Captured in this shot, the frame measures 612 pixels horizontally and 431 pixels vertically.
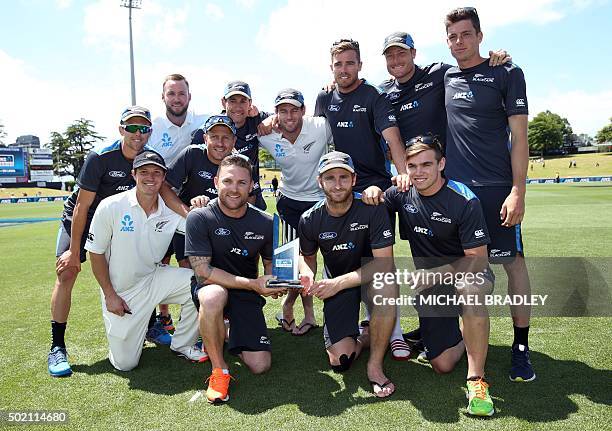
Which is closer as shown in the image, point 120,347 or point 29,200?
point 120,347

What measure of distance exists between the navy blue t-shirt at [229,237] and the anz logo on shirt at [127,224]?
604mm

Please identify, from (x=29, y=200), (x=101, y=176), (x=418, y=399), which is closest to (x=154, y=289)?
(x=101, y=176)

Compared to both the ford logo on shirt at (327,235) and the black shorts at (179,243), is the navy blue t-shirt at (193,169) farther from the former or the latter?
the ford logo on shirt at (327,235)

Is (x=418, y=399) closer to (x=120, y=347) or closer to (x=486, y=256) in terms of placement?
(x=486, y=256)

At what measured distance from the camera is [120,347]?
14.6 feet

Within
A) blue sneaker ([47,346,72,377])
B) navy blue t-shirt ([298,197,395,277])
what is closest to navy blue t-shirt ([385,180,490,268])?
navy blue t-shirt ([298,197,395,277])

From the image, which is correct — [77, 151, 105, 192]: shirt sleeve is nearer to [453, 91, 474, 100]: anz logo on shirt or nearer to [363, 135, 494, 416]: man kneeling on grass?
[363, 135, 494, 416]: man kneeling on grass

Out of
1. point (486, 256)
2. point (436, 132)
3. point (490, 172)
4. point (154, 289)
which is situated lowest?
point (154, 289)

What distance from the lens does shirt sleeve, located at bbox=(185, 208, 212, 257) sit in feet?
14.1

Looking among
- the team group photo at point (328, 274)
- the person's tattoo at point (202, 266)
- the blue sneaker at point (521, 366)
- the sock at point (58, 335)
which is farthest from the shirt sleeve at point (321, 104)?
the sock at point (58, 335)

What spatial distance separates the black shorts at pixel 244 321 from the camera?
4.40m

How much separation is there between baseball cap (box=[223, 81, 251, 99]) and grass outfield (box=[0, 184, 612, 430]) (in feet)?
8.63

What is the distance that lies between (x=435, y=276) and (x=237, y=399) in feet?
6.29

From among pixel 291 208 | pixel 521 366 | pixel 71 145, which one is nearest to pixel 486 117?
pixel 521 366
